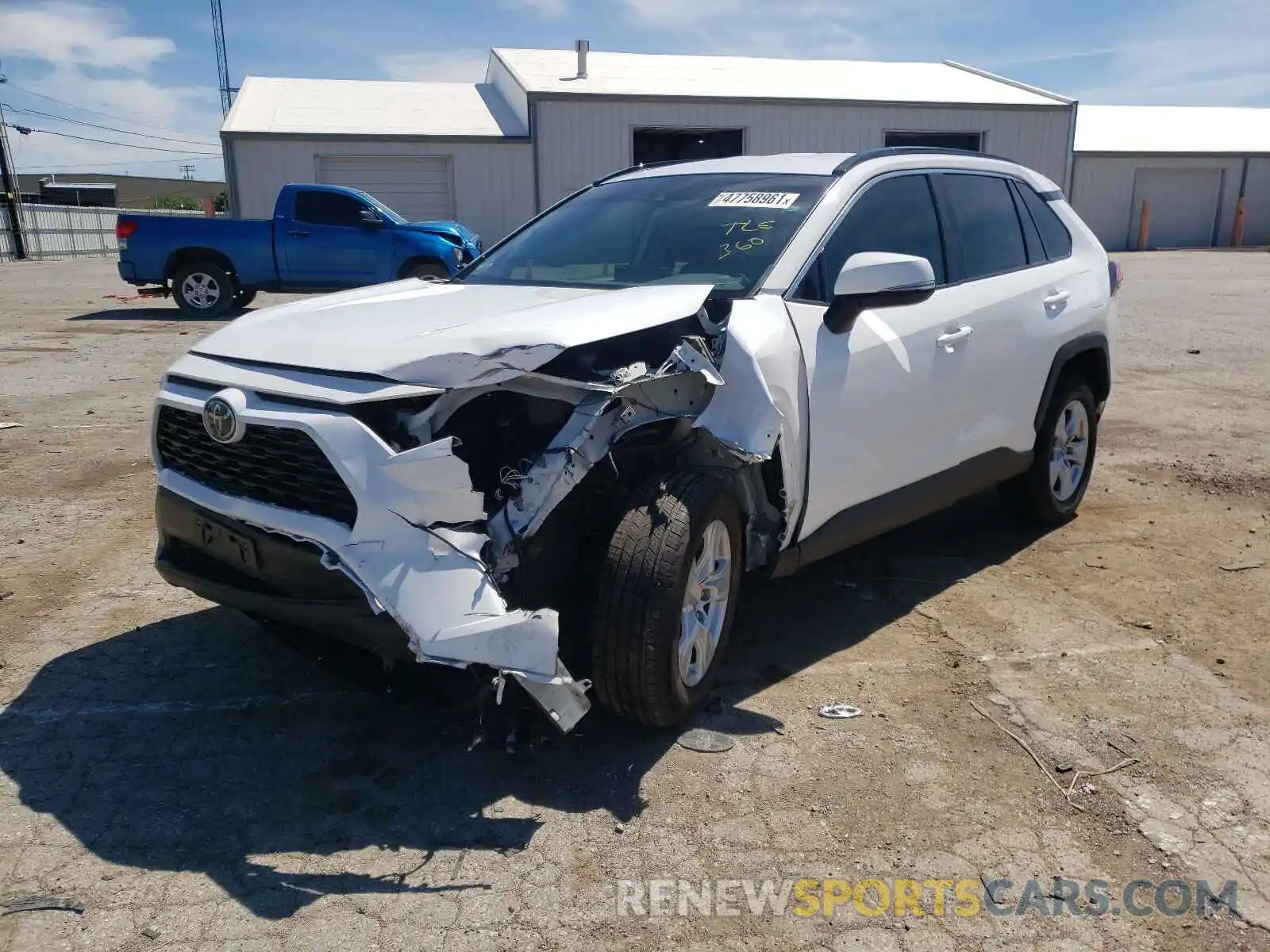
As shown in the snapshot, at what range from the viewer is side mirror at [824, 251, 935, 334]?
3.53 metres

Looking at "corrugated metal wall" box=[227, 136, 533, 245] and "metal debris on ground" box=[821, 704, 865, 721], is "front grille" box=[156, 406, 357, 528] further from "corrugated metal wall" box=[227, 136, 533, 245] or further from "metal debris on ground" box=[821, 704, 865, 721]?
"corrugated metal wall" box=[227, 136, 533, 245]

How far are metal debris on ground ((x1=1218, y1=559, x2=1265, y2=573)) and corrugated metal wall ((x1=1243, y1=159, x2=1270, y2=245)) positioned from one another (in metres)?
37.4

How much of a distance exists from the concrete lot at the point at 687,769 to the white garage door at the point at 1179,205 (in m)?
34.3

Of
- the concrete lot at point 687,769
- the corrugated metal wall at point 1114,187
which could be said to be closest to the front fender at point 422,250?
the concrete lot at point 687,769

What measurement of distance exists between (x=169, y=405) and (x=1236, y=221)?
40.7m

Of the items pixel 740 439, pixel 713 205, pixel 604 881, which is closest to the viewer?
pixel 604 881

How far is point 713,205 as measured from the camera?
425 cm

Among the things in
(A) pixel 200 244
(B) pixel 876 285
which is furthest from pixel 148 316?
(B) pixel 876 285

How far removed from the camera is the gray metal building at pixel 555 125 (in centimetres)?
2428

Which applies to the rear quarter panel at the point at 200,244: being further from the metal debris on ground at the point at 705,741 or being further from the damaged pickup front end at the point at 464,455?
the metal debris on ground at the point at 705,741

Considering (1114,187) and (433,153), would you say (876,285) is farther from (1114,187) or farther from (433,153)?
(1114,187)

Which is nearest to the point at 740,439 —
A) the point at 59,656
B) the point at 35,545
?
the point at 59,656

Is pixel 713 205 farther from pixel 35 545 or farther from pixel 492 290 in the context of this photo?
pixel 35 545

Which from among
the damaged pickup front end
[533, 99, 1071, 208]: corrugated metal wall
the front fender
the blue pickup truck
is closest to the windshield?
the damaged pickup front end
